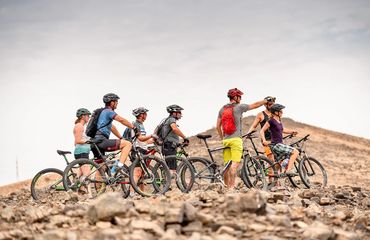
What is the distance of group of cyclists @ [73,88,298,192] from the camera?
12.1 m

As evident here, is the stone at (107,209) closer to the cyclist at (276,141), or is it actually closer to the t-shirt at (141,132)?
the t-shirt at (141,132)

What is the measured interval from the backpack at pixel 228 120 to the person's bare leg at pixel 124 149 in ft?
7.30

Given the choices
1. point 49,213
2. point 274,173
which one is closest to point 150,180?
point 274,173

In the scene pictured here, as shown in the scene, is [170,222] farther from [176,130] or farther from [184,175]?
[176,130]

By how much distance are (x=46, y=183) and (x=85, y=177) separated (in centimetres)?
188

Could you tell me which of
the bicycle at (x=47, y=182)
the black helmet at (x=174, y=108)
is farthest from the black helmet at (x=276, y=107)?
the bicycle at (x=47, y=182)

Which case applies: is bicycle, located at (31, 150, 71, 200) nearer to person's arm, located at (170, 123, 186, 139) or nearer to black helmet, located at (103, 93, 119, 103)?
black helmet, located at (103, 93, 119, 103)

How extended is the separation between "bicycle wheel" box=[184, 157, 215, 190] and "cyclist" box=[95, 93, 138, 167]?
1.40 m

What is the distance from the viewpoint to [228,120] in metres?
12.8

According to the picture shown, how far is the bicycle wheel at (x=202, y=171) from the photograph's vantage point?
12656 mm

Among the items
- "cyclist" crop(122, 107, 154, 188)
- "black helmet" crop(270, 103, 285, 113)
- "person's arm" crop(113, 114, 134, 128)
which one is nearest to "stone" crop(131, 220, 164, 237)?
"person's arm" crop(113, 114, 134, 128)

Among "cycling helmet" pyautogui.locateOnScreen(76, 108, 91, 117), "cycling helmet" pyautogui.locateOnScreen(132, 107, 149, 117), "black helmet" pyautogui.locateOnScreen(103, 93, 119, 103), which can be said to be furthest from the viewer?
"cycling helmet" pyautogui.locateOnScreen(76, 108, 91, 117)

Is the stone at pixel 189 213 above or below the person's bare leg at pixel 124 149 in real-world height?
below

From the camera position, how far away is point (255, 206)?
7598 millimetres
